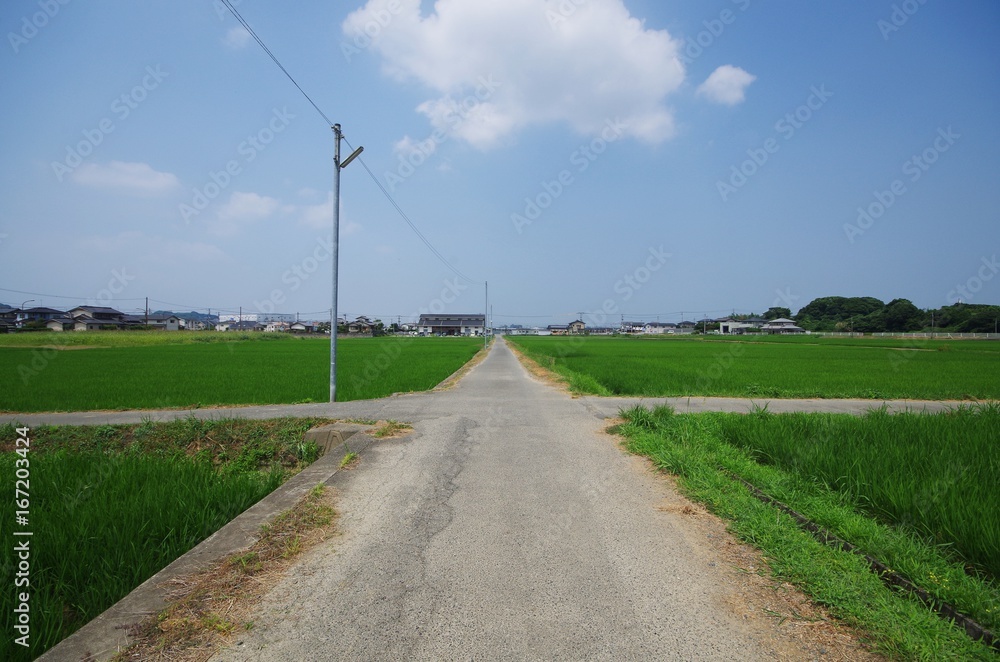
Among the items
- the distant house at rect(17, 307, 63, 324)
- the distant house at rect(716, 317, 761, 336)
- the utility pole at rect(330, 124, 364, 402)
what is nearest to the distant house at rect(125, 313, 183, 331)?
the distant house at rect(17, 307, 63, 324)

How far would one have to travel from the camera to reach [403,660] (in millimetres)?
2143

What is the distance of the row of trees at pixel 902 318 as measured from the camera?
252 ft

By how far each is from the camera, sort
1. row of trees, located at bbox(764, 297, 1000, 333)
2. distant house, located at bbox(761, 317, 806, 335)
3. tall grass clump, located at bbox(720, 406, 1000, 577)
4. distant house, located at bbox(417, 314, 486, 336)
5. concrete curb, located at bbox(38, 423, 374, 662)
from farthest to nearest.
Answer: distant house, located at bbox(417, 314, 486, 336) < distant house, located at bbox(761, 317, 806, 335) < row of trees, located at bbox(764, 297, 1000, 333) < tall grass clump, located at bbox(720, 406, 1000, 577) < concrete curb, located at bbox(38, 423, 374, 662)

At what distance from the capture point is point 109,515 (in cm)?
387

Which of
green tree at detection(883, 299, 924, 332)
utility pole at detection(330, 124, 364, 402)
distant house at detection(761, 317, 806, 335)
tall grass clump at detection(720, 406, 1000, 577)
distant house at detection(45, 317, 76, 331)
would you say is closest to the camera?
tall grass clump at detection(720, 406, 1000, 577)

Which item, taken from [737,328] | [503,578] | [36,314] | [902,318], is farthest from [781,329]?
[36,314]

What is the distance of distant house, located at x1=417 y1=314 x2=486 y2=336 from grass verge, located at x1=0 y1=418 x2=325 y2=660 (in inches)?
4777

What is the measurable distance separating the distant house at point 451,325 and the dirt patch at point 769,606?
125 metres

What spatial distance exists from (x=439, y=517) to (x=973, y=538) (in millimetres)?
3886

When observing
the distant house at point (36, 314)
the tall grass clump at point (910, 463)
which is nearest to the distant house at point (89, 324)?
the distant house at point (36, 314)

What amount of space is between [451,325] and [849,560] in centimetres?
12944

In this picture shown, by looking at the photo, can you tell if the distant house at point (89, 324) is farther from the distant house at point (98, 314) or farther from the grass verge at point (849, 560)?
the grass verge at point (849, 560)

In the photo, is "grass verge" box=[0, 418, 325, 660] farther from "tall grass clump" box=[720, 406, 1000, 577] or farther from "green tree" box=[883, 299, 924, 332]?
"green tree" box=[883, 299, 924, 332]

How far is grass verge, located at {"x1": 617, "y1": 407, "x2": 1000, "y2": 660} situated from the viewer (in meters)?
2.32
